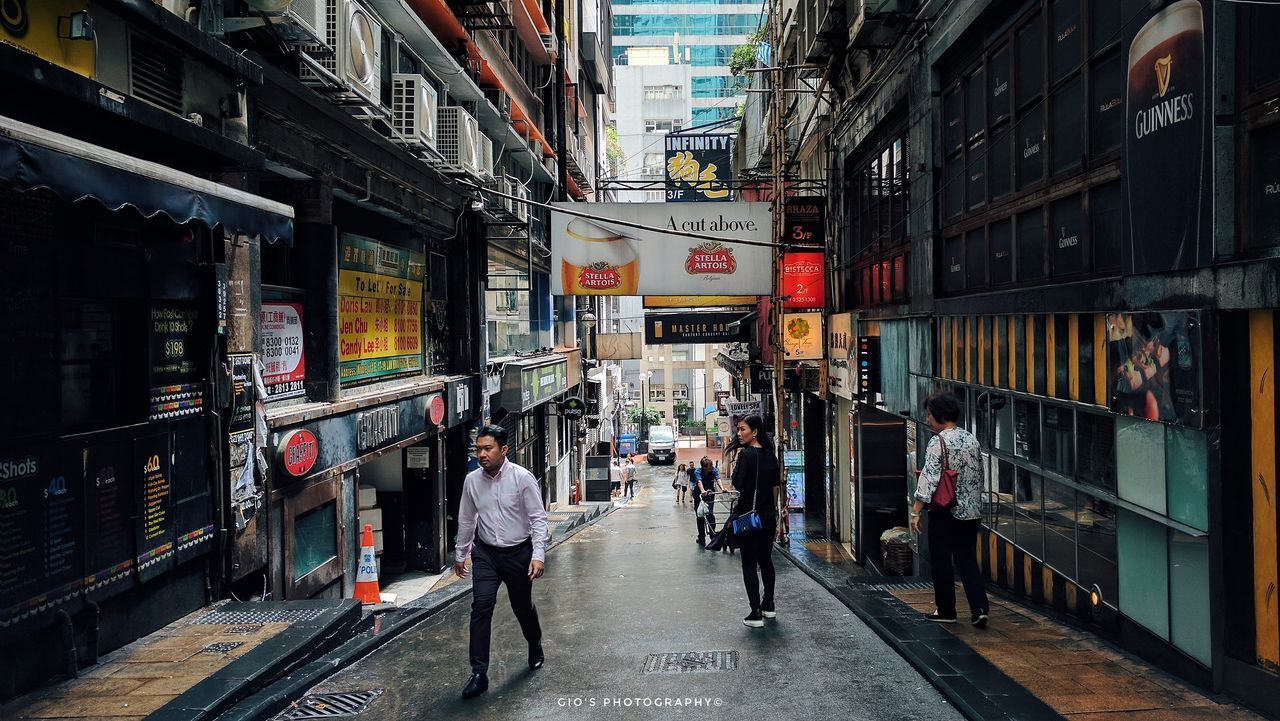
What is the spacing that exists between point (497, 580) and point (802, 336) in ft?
48.9

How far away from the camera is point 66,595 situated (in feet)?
20.1

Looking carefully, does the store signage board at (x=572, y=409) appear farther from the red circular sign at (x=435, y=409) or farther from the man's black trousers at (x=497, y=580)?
the man's black trousers at (x=497, y=580)

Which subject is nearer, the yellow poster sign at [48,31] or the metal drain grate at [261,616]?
the yellow poster sign at [48,31]

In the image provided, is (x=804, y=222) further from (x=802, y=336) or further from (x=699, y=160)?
(x=699, y=160)

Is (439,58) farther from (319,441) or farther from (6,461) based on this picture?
(6,461)

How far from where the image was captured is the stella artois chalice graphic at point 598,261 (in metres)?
19.9

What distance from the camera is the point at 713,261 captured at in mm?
20156

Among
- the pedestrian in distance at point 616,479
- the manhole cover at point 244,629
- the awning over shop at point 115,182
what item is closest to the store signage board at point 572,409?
the pedestrian in distance at point 616,479

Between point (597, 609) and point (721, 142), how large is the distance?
27634 millimetres

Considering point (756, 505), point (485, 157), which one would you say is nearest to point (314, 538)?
point (756, 505)

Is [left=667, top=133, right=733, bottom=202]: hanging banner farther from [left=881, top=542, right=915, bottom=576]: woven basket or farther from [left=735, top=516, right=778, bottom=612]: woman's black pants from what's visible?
[left=735, top=516, right=778, bottom=612]: woman's black pants

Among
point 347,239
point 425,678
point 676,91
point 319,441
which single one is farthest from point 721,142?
point 676,91

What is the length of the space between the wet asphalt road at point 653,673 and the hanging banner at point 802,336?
33.7 ft

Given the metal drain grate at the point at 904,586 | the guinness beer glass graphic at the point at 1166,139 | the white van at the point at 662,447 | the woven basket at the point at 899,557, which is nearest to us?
the guinness beer glass graphic at the point at 1166,139
